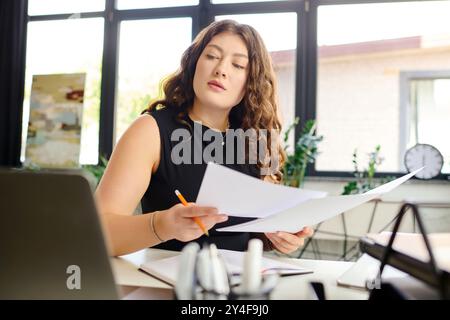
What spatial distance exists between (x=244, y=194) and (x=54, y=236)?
307 millimetres

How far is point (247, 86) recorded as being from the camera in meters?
1.35

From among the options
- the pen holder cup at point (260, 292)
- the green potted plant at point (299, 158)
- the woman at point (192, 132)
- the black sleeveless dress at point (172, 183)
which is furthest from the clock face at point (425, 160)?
the pen holder cup at point (260, 292)

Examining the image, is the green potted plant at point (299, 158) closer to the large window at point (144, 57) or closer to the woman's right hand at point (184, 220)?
the large window at point (144, 57)

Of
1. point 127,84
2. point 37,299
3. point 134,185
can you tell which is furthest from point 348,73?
point 37,299

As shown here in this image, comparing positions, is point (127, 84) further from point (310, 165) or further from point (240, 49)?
point (240, 49)

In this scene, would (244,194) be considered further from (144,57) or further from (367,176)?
(144,57)

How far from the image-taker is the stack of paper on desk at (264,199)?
0.63 meters

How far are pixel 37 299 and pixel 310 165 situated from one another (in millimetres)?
2991

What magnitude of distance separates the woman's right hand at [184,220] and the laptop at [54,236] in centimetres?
29

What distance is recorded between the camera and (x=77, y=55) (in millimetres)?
3811

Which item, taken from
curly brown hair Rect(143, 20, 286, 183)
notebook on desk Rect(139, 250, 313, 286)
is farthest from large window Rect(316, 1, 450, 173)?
notebook on desk Rect(139, 250, 313, 286)

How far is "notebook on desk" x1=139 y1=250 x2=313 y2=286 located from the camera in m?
0.76

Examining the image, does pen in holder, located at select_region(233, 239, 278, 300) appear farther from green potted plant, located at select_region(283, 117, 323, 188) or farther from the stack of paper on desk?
green potted plant, located at select_region(283, 117, 323, 188)

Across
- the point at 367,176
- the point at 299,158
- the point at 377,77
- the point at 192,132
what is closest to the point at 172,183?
the point at 192,132
